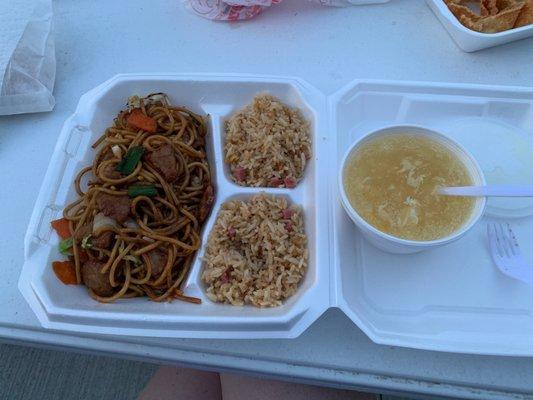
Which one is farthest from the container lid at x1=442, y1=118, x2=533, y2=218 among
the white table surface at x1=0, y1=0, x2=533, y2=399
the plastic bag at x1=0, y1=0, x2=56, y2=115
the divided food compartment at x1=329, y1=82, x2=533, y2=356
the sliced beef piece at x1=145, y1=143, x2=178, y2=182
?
the plastic bag at x1=0, y1=0, x2=56, y2=115

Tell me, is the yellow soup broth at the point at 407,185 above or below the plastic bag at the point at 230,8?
below

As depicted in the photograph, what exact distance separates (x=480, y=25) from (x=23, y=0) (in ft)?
5.19

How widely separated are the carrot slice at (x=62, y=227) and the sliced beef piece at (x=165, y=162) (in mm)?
282

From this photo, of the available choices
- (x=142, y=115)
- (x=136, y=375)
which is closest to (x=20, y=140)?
(x=142, y=115)

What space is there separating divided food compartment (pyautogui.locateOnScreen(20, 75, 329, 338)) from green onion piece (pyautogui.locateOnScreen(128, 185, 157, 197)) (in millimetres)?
157

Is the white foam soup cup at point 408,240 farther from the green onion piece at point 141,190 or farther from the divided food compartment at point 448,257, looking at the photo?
the green onion piece at point 141,190

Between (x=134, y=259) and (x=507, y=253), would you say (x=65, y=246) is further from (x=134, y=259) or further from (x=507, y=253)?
(x=507, y=253)

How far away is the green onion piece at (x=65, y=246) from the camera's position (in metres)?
1.05

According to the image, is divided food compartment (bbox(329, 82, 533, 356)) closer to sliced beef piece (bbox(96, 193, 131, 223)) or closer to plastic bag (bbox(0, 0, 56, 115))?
Answer: sliced beef piece (bbox(96, 193, 131, 223))

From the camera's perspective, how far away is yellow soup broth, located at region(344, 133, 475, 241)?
0.95 metres

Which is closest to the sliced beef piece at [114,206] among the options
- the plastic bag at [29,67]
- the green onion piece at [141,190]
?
the green onion piece at [141,190]

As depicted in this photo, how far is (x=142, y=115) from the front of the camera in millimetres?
1261

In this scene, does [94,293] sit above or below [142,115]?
below

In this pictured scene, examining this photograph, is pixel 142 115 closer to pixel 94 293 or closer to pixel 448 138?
pixel 94 293
